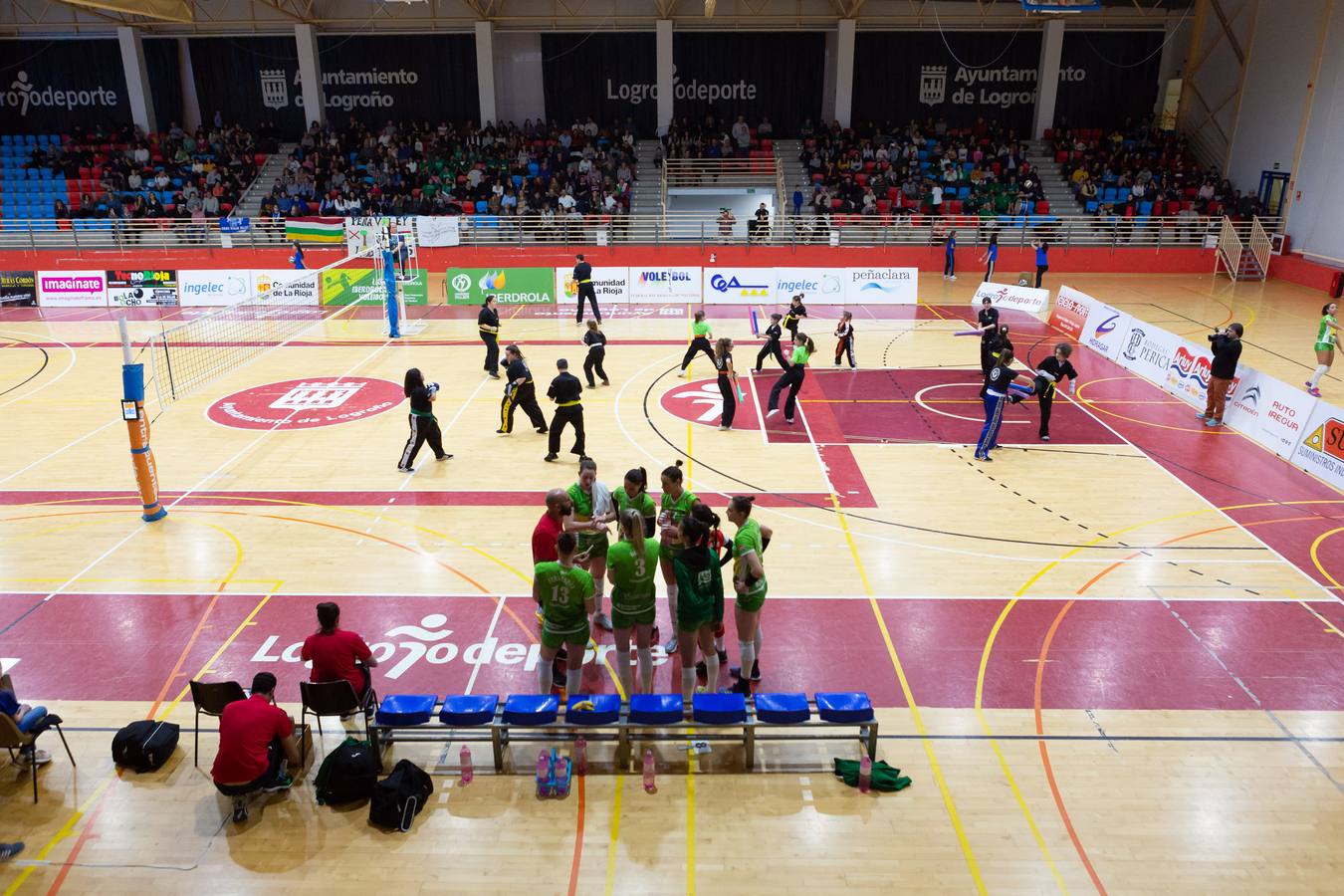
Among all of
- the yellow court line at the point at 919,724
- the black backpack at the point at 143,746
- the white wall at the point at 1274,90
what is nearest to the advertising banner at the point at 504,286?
the yellow court line at the point at 919,724

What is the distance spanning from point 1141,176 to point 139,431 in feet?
131

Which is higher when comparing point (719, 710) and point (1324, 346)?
point (1324, 346)

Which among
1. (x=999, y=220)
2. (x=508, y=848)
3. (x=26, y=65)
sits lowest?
(x=508, y=848)

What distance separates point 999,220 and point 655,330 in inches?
751

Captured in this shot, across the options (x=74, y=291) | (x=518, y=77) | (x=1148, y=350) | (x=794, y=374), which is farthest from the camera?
→ (x=518, y=77)

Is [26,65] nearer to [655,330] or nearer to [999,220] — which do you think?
[655,330]

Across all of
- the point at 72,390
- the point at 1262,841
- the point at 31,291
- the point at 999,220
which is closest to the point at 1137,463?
the point at 1262,841

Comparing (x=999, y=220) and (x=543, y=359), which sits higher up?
(x=999, y=220)

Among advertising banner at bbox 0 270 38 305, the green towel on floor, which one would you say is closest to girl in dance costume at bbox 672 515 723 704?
the green towel on floor

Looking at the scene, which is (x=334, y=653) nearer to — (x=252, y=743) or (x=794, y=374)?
(x=252, y=743)

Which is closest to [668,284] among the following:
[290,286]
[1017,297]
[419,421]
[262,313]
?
[1017,297]

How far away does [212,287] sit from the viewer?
29.5m

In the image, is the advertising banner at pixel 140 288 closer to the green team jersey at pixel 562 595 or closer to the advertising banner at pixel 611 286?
the advertising banner at pixel 611 286

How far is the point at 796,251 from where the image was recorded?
3541 centimetres
